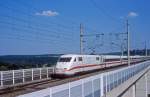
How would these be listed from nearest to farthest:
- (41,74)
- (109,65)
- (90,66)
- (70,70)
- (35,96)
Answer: (35,96)
(41,74)
(70,70)
(90,66)
(109,65)

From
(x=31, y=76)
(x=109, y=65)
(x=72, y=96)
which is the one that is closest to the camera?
(x=72, y=96)

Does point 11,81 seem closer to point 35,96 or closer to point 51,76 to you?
point 51,76

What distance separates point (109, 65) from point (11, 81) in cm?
3637

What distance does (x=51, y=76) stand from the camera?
35875 mm

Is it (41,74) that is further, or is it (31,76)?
(41,74)

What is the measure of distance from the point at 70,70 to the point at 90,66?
8.94m

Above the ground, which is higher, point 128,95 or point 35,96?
point 35,96

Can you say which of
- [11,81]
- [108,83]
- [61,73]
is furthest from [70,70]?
[108,83]

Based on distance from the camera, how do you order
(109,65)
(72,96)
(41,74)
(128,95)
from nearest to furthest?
(72,96) → (128,95) → (41,74) → (109,65)

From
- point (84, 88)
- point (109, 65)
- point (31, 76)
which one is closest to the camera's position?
point (84, 88)

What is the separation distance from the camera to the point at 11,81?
2767 centimetres

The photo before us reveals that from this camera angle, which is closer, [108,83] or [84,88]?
[84,88]

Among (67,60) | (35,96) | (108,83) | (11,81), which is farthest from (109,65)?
(35,96)

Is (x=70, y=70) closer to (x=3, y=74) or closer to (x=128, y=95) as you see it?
(x=3, y=74)
